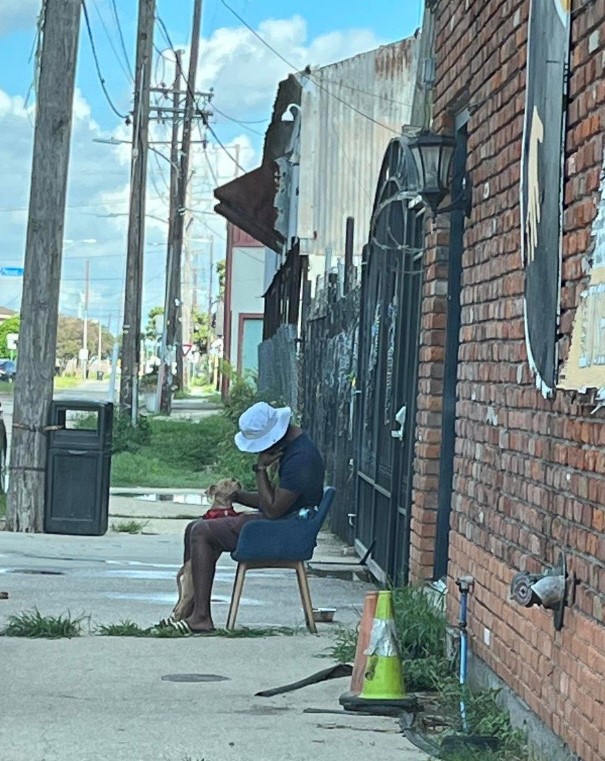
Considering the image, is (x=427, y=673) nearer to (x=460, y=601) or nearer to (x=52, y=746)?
(x=460, y=601)

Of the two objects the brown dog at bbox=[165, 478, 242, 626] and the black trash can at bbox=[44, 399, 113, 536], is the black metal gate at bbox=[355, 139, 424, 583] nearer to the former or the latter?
the brown dog at bbox=[165, 478, 242, 626]

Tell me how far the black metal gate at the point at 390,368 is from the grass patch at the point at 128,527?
3.25m

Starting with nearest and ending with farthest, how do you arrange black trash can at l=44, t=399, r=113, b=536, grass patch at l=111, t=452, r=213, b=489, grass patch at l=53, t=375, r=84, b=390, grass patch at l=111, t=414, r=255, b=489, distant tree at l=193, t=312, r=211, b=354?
black trash can at l=44, t=399, r=113, b=536 → grass patch at l=111, t=452, r=213, b=489 → grass patch at l=111, t=414, r=255, b=489 → grass patch at l=53, t=375, r=84, b=390 → distant tree at l=193, t=312, r=211, b=354

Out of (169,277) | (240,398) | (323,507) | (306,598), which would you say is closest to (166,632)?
(306,598)

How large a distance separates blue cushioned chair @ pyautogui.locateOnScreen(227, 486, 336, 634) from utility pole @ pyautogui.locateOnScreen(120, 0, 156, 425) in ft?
Answer: 71.0

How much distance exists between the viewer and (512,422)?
6.32 meters

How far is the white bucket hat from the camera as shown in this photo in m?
9.05

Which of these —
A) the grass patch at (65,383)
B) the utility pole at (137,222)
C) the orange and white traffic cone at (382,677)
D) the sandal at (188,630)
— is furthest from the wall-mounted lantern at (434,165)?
the grass patch at (65,383)

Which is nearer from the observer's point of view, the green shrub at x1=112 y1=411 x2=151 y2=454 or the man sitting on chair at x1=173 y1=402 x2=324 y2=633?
the man sitting on chair at x1=173 y1=402 x2=324 y2=633

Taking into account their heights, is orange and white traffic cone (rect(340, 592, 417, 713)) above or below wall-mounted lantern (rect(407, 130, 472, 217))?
below

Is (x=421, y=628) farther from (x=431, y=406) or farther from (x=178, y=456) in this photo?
(x=178, y=456)

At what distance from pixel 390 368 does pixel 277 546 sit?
2.58 meters

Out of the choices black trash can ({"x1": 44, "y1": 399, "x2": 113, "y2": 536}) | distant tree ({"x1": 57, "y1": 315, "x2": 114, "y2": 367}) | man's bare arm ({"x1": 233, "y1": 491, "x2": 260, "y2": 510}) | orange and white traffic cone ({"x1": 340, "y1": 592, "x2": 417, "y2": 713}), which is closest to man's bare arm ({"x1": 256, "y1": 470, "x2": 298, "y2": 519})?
man's bare arm ({"x1": 233, "y1": 491, "x2": 260, "y2": 510})

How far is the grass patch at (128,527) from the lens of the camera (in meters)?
15.7
